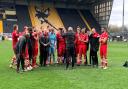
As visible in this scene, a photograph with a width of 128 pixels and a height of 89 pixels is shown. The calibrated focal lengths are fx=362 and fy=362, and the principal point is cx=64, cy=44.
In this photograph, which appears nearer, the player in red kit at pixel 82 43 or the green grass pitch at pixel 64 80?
the green grass pitch at pixel 64 80

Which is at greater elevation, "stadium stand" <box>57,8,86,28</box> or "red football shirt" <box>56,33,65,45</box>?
"stadium stand" <box>57,8,86,28</box>

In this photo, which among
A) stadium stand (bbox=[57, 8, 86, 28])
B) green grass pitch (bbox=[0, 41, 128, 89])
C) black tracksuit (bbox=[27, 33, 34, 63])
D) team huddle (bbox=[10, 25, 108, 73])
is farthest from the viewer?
stadium stand (bbox=[57, 8, 86, 28])

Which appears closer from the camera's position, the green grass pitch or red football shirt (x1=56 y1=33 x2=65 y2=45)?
the green grass pitch

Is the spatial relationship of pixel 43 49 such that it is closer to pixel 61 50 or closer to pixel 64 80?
pixel 61 50

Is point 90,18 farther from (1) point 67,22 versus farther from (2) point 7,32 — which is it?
(2) point 7,32

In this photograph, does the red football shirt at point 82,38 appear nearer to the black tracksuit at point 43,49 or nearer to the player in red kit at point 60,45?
the player in red kit at point 60,45

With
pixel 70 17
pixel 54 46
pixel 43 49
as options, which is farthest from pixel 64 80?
pixel 70 17

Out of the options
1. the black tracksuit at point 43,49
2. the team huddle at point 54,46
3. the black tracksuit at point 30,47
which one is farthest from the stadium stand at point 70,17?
the black tracksuit at point 30,47

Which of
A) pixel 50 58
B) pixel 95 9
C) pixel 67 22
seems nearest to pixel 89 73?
pixel 50 58

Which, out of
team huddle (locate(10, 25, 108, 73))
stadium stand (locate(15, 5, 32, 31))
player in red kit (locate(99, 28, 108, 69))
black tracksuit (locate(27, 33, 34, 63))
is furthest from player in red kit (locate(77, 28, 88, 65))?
stadium stand (locate(15, 5, 32, 31))

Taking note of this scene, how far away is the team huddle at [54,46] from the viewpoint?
15.6 m

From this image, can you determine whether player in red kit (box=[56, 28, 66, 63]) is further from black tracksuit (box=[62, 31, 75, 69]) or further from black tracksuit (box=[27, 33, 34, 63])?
black tracksuit (box=[27, 33, 34, 63])

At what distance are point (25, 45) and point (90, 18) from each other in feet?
162

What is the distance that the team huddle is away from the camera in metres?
15.6
